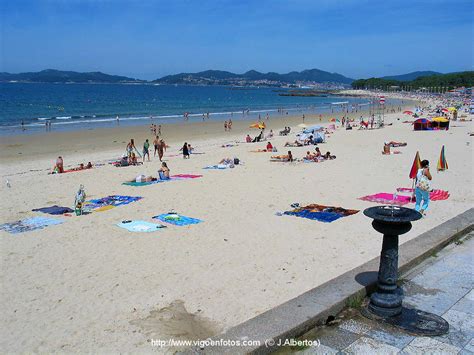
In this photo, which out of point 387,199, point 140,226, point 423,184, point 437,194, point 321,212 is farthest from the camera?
point 437,194

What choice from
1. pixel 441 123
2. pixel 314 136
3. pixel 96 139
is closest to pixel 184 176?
pixel 314 136

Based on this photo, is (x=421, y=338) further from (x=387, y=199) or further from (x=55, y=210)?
(x=55, y=210)

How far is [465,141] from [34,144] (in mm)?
24699

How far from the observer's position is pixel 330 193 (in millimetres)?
12766

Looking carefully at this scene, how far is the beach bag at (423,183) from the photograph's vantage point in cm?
999

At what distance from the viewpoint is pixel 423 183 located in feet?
32.9

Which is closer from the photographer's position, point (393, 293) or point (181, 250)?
point (393, 293)

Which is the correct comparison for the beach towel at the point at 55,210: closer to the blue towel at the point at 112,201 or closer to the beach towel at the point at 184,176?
the blue towel at the point at 112,201

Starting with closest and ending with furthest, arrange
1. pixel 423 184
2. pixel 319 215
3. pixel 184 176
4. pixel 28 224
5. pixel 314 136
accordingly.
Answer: pixel 423 184 < pixel 28 224 < pixel 319 215 < pixel 184 176 < pixel 314 136

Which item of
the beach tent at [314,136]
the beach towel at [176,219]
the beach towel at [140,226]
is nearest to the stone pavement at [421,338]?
the beach towel at [176,219]

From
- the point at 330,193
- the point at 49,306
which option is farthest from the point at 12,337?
the point at 330,193

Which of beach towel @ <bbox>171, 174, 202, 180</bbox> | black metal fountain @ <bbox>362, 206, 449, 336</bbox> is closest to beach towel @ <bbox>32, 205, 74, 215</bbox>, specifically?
beach towel @ <bbox>171, 174, 202, 180</bbox>

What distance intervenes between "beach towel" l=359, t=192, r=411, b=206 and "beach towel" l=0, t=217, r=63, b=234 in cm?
768

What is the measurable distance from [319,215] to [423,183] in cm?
236
